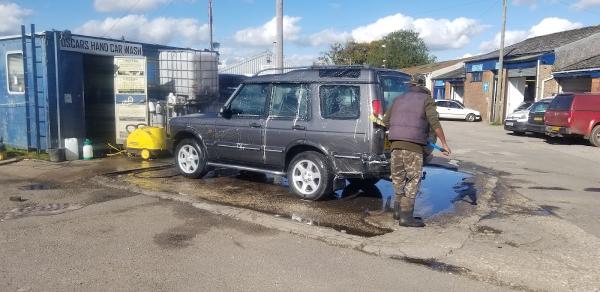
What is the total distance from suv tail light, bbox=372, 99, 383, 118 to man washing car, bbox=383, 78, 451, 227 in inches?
22.0

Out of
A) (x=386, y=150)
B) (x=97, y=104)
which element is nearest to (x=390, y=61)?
(x=97, y=104)

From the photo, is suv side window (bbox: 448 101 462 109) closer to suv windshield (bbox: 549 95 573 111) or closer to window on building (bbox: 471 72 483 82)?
window on building (bbox: 471 72 483 82)

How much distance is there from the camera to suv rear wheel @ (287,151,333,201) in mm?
7234

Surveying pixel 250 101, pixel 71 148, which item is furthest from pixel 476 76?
pixel 250 101

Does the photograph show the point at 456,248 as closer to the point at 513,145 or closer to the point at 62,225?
the point at 62,225

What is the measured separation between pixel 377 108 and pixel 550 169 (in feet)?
22.3

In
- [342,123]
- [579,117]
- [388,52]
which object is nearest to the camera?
[342,123]

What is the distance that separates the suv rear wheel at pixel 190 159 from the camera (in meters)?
8.89

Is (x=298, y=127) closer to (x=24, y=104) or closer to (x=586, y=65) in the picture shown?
(x=24, y=104)

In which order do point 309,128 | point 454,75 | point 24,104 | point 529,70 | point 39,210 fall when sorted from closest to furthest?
point 39,210 < point 309,128 < point 24,104 < point 529,70 < point 454,75

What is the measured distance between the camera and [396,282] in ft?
14.5

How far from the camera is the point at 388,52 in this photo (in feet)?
251

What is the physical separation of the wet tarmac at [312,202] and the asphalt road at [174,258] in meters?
0.85

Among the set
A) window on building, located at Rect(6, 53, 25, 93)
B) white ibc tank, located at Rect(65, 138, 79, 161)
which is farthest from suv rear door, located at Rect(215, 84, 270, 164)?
window on building, located at Rect(6, 53, 25, 93)
